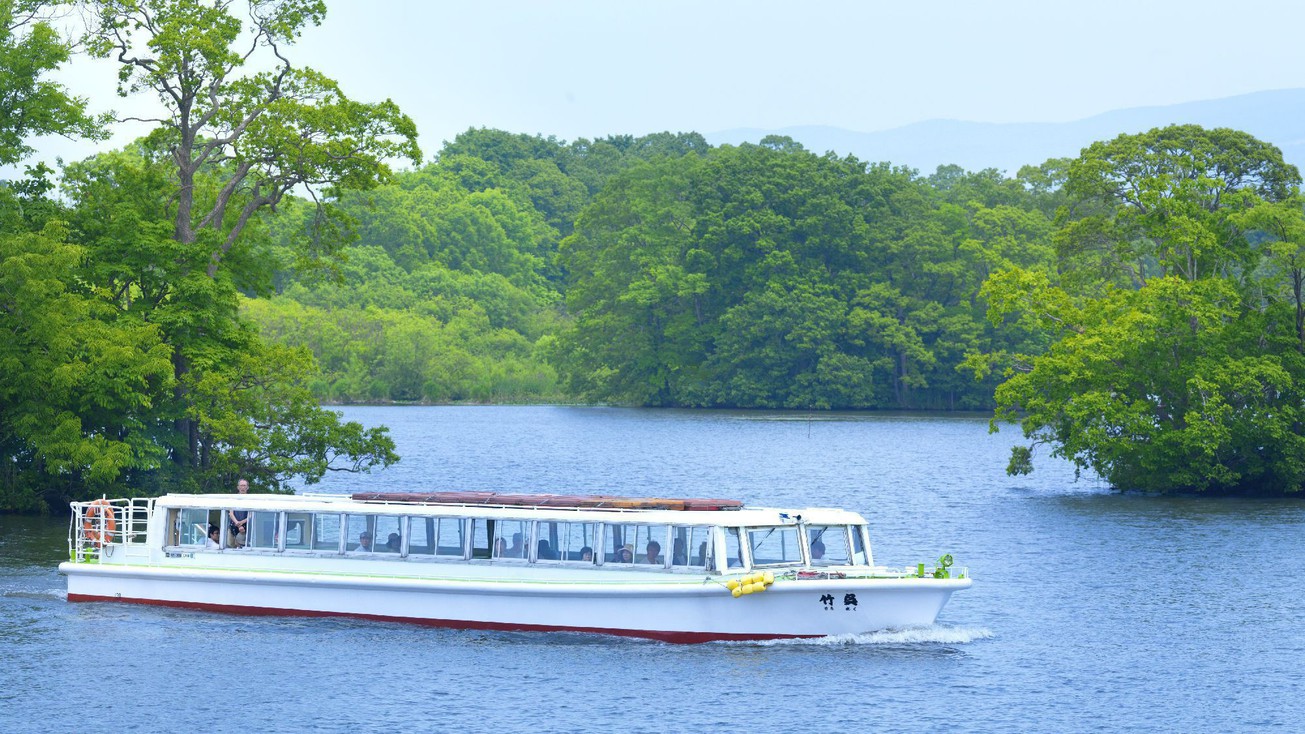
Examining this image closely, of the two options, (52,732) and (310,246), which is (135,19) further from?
(52,732)

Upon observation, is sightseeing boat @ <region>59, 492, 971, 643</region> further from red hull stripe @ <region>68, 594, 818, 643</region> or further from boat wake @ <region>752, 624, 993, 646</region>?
boat wake @ <region>752, 624, 993, 646</region>

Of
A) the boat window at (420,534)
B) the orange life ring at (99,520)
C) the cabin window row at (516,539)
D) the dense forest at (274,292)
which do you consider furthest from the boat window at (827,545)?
the dense forest at (274,292)

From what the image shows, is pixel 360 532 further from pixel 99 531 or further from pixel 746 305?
pixel 746 305

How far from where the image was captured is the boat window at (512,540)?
36375mm

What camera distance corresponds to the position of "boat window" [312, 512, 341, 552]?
37.9 metres

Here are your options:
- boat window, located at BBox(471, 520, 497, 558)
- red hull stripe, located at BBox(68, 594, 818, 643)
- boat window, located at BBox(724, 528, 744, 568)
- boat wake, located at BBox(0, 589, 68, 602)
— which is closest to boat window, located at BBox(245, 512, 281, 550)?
red hull stripe, located at BBox(68, 594, 818, 643)

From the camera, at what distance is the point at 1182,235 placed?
67062 mm

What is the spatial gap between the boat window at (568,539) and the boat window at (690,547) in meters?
1.80

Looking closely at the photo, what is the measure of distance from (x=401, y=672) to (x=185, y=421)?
88.6ft

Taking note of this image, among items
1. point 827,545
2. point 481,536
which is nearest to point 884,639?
point 827,545

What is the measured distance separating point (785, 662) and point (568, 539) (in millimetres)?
5689

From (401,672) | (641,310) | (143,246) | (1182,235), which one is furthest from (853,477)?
(641,310)

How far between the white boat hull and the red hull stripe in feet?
0.07

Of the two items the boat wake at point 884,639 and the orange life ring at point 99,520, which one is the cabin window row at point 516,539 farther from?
the orange life ring at point 99,520
